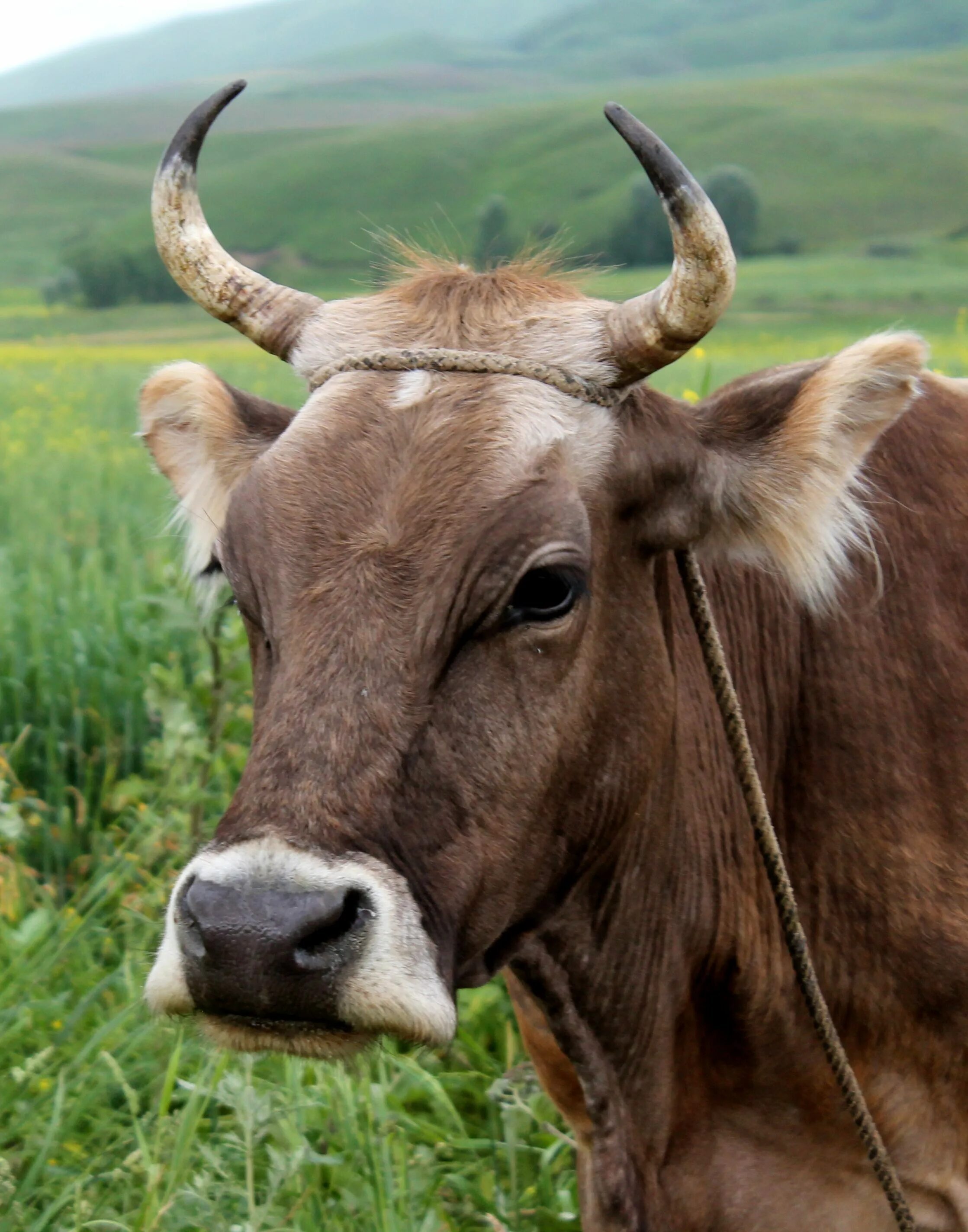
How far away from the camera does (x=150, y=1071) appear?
3.84 metres

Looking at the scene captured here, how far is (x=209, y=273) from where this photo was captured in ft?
9.52

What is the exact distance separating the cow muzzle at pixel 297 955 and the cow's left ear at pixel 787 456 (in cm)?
100

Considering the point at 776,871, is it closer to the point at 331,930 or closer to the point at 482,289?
the point at 331,930

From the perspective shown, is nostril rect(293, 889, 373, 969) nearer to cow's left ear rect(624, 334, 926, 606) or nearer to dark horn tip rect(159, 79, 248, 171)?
cow's left ear rect(624, 334, 926, 606)

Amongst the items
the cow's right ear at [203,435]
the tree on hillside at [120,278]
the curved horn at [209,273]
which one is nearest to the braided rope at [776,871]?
the curved horn at [209,273]

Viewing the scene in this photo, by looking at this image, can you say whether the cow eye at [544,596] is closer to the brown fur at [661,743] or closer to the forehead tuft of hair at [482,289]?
the brown fur at [661,743]

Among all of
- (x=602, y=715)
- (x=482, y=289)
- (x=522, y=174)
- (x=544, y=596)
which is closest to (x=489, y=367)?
(x=482, y=289)

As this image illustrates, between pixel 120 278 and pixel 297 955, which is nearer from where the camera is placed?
pixel 297 955

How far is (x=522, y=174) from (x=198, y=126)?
9169 centimetres

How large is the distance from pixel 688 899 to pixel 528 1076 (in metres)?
1.43

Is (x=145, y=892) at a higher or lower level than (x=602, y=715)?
lower

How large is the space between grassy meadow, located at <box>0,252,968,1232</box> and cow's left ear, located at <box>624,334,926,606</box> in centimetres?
69

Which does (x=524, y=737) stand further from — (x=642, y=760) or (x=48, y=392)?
(x=48, y=392)

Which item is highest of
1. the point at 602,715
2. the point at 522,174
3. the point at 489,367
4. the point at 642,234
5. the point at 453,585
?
the point at 489,367
